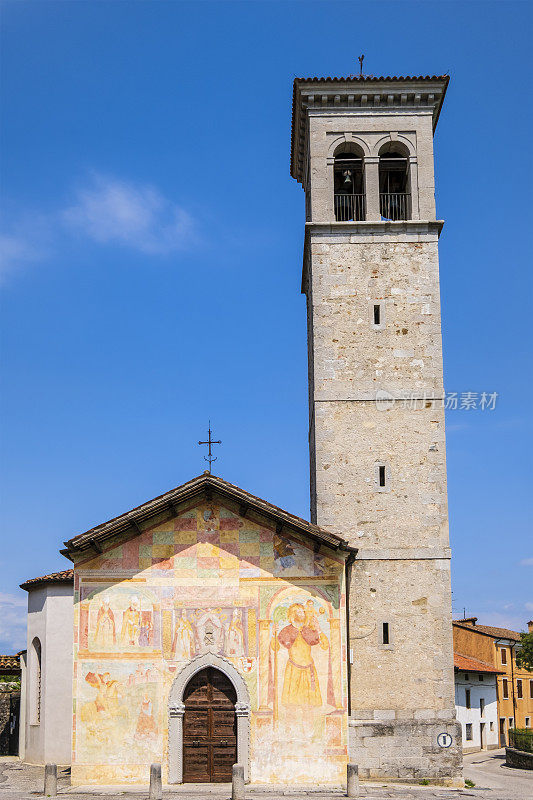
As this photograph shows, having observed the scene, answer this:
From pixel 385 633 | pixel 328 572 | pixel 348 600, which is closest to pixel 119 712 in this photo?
pixel 328 572

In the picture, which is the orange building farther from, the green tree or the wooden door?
the wooden door

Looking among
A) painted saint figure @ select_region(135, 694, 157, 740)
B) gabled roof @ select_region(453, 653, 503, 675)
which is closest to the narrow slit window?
painted saint figure @ select_region(135, 694, 157, 740)

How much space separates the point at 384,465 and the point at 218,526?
4237 mm

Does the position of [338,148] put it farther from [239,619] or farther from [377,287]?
[239,619]

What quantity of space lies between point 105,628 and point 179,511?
2804 millimetres

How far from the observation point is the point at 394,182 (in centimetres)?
2358

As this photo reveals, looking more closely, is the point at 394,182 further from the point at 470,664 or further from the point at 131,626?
the point at 470,664

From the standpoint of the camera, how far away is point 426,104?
22.8m

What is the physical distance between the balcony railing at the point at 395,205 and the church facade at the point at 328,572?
0.14ft

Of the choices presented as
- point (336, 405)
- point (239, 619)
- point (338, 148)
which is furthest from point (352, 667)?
point (338, 148)

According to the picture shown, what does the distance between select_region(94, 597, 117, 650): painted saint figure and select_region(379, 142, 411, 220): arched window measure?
1162 centimetres

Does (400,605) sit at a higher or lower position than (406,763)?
higher

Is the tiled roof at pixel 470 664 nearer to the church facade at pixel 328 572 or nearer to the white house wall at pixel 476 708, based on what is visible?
the white house wall at pixel 476 708

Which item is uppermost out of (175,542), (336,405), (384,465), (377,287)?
(377,287)
